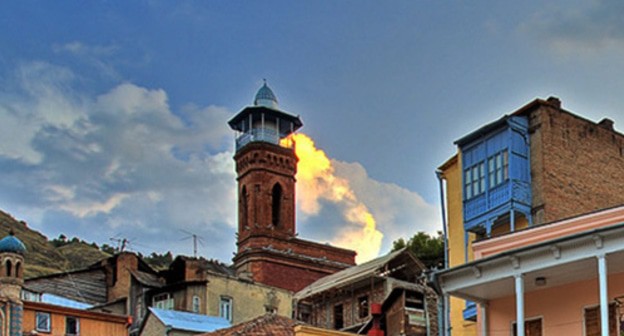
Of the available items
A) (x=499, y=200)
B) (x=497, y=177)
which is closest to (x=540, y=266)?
(x=499, y=200)

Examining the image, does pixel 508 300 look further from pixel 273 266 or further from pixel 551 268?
pixel 273 266

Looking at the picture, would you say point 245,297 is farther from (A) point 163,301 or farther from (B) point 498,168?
(B) point 498,168

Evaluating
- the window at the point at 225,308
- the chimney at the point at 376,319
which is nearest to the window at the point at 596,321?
the chimney at the point at 376,319

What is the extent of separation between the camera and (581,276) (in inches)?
1065

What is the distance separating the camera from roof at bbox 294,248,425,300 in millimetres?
54125

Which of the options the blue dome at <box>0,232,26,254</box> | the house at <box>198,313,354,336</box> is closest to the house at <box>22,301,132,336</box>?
the blue dome at <box>0,232,26,254</box>

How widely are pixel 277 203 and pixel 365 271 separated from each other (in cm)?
1819

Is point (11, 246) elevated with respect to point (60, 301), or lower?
elevated

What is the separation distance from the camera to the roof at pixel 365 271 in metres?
54.1

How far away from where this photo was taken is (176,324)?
47906mm

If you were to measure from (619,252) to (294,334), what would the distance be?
10807 mm

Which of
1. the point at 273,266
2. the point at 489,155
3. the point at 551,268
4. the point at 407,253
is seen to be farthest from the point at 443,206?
the point at 273,266

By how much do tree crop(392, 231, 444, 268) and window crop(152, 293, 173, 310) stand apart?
1426cm

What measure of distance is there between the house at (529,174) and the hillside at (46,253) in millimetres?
51055
